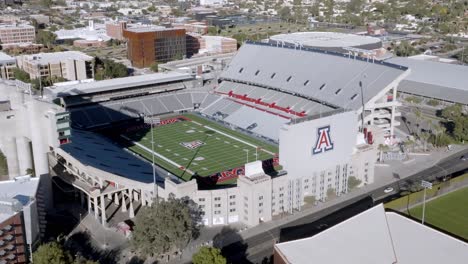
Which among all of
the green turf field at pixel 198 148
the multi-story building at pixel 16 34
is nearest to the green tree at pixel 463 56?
the green turf field at pixel 198 148

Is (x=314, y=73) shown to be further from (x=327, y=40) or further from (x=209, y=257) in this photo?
(x=209, y=257)

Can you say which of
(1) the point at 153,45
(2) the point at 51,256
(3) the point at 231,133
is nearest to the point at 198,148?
(3) the point at 231,133

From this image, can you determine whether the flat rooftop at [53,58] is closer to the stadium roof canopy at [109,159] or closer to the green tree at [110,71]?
the green tree at [110,71]

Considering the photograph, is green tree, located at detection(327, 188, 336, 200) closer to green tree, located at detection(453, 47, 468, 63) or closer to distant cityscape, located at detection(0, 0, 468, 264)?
distant cityscape, located at detection(0, 0, 468, 264)

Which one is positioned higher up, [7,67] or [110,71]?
A: [7,67]

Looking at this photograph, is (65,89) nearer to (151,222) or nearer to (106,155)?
(106,155)

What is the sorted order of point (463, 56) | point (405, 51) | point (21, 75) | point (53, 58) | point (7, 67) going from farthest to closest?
1. point (405, 51)
2. point (463, 56)
3. point (7, 67)
4. point (53, 58)
5. point (21, 75)

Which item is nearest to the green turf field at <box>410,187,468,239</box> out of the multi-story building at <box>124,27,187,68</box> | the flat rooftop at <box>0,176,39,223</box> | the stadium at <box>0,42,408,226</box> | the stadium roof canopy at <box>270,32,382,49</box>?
the stadium at <box>0,42,408,226</box>
